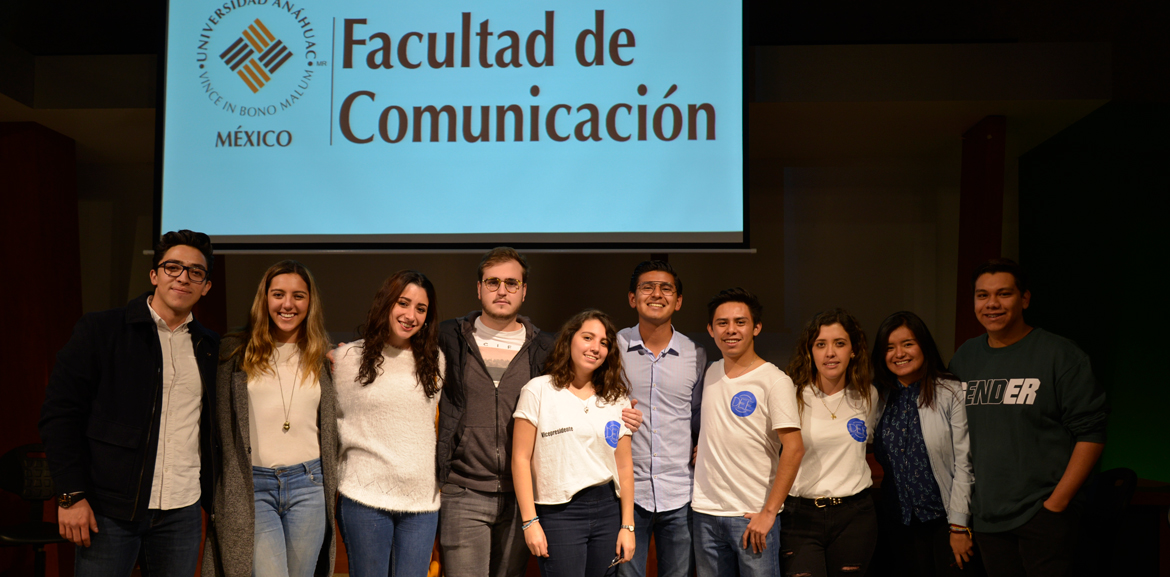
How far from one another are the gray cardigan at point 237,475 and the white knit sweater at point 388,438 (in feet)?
0.14

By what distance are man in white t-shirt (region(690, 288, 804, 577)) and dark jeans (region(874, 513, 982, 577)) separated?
18.3 inches

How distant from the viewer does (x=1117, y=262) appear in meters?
4.12

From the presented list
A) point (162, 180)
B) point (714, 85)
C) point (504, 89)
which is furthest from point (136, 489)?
point (714, 85)

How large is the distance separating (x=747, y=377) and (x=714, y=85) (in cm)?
170

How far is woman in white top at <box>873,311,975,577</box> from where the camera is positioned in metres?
2.36

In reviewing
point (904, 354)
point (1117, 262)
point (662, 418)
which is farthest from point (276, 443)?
point (1117, 262)

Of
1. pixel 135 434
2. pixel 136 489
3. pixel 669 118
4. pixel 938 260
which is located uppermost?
pixel 669 118

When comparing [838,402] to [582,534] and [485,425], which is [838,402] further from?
[485,425]

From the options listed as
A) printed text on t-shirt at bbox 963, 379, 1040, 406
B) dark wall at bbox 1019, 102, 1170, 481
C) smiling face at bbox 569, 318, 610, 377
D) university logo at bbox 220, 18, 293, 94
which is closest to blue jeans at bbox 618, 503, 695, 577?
smiling face at bbox 569, 318, 610, 377

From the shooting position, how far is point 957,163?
15.5 ft

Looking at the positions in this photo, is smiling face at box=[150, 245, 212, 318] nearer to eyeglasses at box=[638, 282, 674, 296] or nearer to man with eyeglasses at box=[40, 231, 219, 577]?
man with eyeglasses at box=[40, 231, 219, 577]

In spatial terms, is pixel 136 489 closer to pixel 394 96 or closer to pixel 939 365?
pixel 394 96

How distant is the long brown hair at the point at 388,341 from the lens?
7.26ft

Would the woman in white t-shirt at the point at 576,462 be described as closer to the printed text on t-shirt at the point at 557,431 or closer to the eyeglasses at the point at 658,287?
the printed text on t-shirt at the point at 557,431
